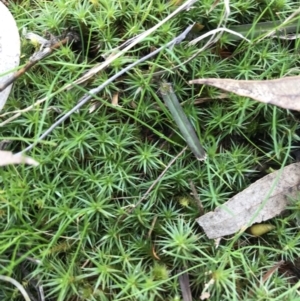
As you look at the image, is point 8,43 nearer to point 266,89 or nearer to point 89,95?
point 89,95

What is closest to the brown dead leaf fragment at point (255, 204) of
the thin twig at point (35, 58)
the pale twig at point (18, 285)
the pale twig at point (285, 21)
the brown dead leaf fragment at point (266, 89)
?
the brown dead leaf fragment at point (266, 89)

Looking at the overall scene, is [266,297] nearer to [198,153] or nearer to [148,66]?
[198,153]

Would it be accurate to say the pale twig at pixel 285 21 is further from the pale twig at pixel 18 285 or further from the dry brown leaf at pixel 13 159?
the pale twig at pixel 18 285

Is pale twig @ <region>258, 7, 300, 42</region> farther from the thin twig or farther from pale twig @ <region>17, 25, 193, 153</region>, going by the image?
the thin twig

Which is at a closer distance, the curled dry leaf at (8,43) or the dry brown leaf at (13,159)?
the dry brown leaf at (13,159)

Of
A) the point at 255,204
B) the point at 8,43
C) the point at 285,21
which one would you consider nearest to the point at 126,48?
the point at 8,43

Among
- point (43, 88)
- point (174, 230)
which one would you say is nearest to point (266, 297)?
point (174, 230)

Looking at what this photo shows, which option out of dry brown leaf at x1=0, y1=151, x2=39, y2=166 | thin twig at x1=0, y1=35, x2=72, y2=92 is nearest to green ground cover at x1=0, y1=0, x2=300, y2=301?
thin twig at x1=0, y1=35, x2=72, y2=92
